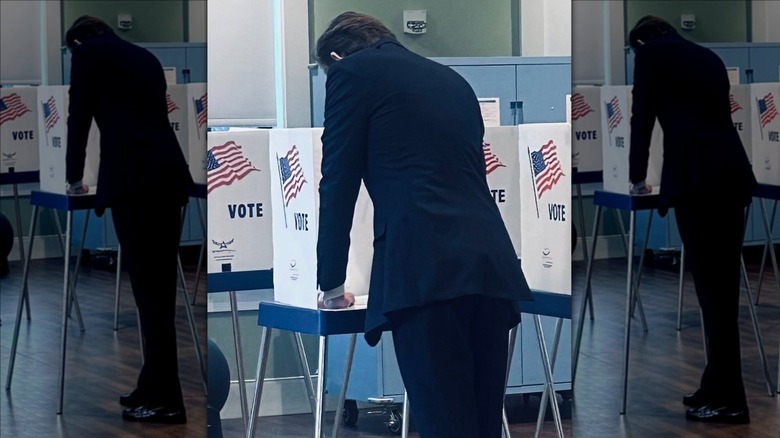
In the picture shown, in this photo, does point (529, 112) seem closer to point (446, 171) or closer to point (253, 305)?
point (446, 171)

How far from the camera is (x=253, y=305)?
2.79 metres

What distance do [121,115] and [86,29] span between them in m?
0.36

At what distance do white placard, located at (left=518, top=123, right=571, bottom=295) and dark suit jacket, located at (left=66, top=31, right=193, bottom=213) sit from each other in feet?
6.64

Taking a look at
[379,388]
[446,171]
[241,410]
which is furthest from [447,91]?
[241,410]

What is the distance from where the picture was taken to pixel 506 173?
9.23ft

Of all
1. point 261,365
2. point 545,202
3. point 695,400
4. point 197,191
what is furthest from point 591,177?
point 261,365

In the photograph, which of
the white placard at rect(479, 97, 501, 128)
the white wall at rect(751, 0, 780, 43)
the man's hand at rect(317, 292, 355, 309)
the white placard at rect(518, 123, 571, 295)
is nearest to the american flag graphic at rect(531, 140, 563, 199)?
the white placard at rect(518, 123, 571, 295)

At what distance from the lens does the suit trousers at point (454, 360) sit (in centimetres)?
254

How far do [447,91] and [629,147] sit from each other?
1.41 m

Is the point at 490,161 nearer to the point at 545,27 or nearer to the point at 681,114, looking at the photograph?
the point at 545,27

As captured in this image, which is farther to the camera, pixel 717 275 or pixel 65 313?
pixel 65 313

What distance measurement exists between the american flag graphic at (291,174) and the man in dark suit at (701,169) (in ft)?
4.86

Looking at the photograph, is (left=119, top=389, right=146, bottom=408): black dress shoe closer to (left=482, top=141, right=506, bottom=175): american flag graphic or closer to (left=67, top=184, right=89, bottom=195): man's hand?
(left=67, top=184, right=89, bottom=195): man's hand

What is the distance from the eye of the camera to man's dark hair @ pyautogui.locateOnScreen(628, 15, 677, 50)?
149 inches
